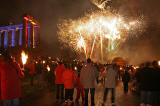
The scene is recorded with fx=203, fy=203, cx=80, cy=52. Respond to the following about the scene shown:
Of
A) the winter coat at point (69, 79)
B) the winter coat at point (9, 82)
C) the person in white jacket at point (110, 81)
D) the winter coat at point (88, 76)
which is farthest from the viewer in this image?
the person in white jacket at point (110, 81)

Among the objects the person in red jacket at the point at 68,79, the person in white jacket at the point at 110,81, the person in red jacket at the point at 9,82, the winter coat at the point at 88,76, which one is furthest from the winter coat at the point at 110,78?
the person in red jacket at the point at 9,82

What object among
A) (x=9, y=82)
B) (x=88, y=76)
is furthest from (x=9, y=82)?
(x=88, y=76)

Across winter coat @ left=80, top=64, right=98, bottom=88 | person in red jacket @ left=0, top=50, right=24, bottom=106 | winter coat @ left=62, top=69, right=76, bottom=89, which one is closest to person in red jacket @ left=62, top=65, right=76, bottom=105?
winter coat @ left=62, top=69, right=76, bottom=89

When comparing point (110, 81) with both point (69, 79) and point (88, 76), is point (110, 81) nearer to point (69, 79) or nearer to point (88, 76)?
point (88, 76)

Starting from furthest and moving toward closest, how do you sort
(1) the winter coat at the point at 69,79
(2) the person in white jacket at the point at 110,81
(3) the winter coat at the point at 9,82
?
(2) the person in white jacket at the point at 110,81 → (1) the winter coat at the point at 69,79 → (3) the winter coat at the point at 9,82

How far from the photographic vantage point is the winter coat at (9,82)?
4.91m

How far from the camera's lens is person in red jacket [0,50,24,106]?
4916mm

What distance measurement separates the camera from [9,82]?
4.96 metres

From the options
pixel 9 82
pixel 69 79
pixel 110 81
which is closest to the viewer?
pixel 9 82

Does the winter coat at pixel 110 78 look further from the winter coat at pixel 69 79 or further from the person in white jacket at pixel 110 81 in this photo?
the winter coat at pixel 69 79

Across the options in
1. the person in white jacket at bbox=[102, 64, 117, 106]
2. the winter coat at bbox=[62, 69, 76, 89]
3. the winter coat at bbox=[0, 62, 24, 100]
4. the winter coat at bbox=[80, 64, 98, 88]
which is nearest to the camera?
the winter coat at bbox=[0, 62, 24, 100]

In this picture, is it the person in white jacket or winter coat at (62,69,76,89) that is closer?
winter coat at (62,69,76,89)

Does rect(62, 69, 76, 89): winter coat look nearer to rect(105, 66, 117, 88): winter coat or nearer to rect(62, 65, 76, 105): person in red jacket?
rect(62, 65, 76, 105): person in red jacket

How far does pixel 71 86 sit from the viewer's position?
Answer: 28.0ft
